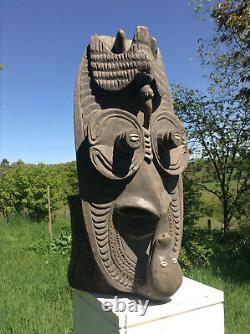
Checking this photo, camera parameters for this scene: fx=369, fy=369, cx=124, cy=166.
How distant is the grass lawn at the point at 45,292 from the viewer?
9.89 ft

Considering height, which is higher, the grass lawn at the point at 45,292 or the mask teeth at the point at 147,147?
the mask teeth at the point at 147,147

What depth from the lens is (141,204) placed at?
6.29 ft

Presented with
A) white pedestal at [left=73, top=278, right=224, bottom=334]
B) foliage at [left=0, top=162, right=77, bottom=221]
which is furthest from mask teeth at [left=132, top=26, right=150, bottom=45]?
foliage at [left=0, top=162, right=77, bottom=221]

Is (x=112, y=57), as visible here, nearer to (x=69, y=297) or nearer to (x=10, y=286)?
(x=69, y=297)

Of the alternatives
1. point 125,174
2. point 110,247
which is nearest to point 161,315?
point 110,247

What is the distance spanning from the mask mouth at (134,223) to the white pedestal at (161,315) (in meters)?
0.34

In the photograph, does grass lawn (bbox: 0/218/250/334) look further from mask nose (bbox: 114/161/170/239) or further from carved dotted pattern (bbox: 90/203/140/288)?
mask nose (bbox: 114/161/170/239)

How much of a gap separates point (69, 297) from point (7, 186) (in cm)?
619

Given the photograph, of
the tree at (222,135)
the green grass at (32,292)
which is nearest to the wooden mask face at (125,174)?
the green grass at (32,292)

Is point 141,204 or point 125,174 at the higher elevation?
point 125,174

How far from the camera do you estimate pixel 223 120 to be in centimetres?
694

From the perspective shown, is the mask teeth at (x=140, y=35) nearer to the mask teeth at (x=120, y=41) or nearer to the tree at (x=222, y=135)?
the mask teeth at (x=120, y=41)

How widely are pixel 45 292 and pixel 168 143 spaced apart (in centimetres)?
247

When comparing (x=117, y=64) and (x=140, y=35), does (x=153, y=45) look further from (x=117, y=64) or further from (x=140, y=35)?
(x=117, y=64)
